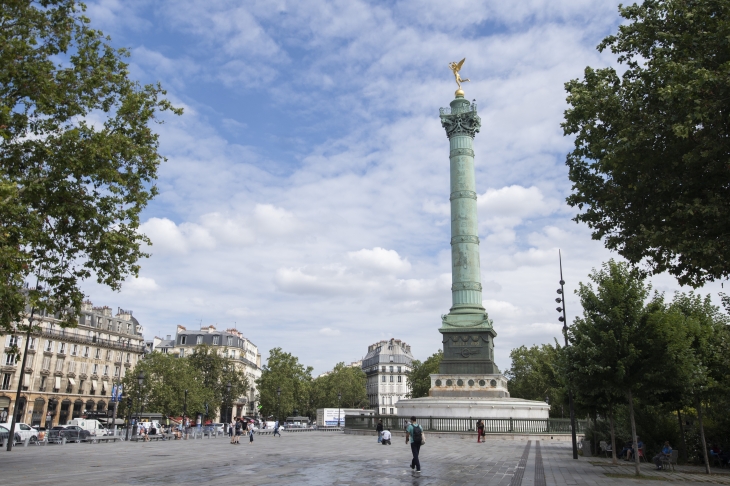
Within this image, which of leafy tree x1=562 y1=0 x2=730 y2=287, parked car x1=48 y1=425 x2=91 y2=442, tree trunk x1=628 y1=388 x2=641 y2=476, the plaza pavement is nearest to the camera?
leafy tree x1=562 y1=0 x2=730 y2=287

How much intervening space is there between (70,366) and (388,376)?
6231 cm

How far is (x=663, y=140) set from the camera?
13203mm

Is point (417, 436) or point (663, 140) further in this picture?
point (417, 436)

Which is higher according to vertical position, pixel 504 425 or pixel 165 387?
pixel 165 387

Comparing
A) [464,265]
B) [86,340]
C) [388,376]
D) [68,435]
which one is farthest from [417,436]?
[388,376]

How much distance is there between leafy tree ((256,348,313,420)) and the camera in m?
Answer: 78.1

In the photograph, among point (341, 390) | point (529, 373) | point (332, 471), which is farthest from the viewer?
point (341, 390)

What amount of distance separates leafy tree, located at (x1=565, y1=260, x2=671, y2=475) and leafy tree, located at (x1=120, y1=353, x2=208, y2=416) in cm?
4770

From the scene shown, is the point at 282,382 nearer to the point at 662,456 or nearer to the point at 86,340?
the point at 86,340

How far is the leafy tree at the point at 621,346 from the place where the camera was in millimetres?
17047

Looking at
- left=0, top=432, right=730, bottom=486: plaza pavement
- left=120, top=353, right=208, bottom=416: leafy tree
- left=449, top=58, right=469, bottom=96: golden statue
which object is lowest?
left=0, top=432, right=730, bottom=486: plaza pavement

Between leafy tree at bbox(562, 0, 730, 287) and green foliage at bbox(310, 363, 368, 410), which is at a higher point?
leafy tree at bbox(562, 0, 730, 287)

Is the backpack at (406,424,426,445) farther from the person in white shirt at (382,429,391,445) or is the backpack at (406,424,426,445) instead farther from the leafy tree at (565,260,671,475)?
the person in white shirt at (382,429,391,445)

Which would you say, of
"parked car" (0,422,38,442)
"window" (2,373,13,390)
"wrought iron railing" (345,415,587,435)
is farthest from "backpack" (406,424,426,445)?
"window" (2,373,13,390)
